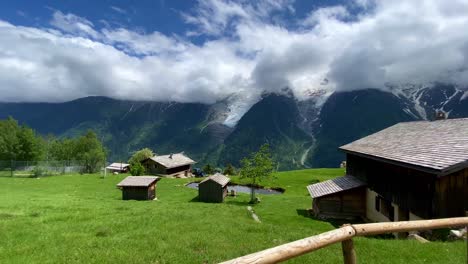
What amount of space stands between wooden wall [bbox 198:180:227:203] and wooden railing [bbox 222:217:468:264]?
1936 inches

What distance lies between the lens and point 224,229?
2017cm

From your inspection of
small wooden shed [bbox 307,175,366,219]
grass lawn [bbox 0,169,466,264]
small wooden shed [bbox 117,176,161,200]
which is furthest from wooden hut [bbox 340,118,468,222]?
small wooden shed [bbox 117,176,161,200]

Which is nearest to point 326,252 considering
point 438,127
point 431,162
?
point 431,162

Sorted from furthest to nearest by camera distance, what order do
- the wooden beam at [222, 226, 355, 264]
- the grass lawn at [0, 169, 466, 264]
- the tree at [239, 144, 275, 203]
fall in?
1. the tree at [239, 144, 275, 203]
2. the grass lawn at [0, 169, 466, 264]
3. the wooden beam at [222, 226, 355, 264]

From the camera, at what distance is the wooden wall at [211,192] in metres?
55.7

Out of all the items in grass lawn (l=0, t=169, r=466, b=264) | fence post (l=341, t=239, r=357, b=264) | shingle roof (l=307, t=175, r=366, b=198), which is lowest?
shingle roof (l=307, t=175, r=366, b=198)

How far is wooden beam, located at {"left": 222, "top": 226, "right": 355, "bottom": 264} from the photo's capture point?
4.76m

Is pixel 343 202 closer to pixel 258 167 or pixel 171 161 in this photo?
pixel 258 167

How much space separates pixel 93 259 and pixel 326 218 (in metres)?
31.0

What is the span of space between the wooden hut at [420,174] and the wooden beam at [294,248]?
58.1 feet

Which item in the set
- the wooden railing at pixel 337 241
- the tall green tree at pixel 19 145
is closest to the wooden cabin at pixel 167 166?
the tall green tree at pixel 19 145

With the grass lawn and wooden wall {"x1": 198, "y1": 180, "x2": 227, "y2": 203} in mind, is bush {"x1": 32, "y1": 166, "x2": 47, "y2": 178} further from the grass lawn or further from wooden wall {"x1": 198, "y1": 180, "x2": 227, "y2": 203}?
the grass lawn

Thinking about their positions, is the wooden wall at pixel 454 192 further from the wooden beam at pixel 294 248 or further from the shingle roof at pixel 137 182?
the shingle roof at pixel 137 182

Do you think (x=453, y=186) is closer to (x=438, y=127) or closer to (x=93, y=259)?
(x=438, y=127)
